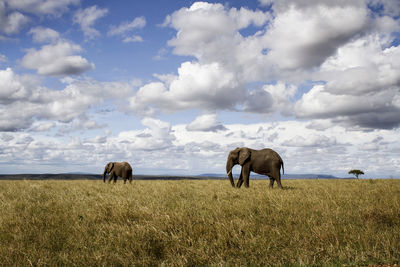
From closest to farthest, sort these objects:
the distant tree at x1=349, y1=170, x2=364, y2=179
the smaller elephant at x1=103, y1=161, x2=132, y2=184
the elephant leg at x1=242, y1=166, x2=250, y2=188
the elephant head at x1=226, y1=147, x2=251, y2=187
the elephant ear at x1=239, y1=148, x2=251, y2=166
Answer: the elephant leg at x1=242, y1=166, x2=250, y2=188
the elephant ear at x1=239, y1=148, x2=251, y2=166
the elephant head at x1=226, y1=147, x2=251, y2=187
the smaller elephant at x1=103, y1=161, x2=132, y2=184
the distant tree at x1=349, y1=170, x2=364, y2=179

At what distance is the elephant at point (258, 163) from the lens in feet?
48.7

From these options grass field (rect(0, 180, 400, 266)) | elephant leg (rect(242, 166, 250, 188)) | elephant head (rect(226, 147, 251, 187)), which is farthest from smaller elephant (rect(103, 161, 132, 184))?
grass field (rect(0, 180, 400, 266))

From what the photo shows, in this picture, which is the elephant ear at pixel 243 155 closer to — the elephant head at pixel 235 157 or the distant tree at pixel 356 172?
the elephant head at pixel 235 157

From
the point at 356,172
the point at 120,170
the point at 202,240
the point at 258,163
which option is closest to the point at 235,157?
the point at 258,163

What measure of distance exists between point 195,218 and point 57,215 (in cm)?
337

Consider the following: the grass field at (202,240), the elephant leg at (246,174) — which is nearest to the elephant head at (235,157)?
the elephant leg at (246,174)

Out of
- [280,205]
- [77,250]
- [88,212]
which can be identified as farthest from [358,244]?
[88,212]

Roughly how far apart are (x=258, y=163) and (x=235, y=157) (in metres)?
1.41

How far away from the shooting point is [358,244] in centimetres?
428

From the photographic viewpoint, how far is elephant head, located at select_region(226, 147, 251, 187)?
1545 cm

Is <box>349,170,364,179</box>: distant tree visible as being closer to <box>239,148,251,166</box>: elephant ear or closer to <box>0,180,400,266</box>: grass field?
<box>239,148,251,166</box>: elephant ear

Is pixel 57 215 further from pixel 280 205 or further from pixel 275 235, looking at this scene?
pixel 280 205

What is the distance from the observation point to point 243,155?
15.4 metres

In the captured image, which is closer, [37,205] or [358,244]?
[358,244]
